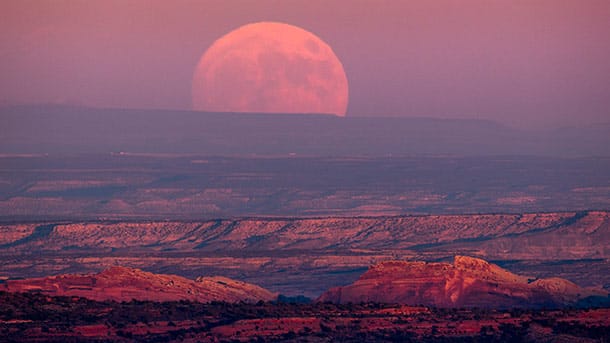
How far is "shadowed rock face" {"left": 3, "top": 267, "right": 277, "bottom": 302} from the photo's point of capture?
82.6m

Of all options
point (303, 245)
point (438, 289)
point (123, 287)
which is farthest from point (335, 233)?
point (123, 287)

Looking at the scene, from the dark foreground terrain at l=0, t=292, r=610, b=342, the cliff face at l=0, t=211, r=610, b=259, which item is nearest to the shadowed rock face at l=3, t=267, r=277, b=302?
the dark foreground terrain at l=0, t=292, r=610, b=342

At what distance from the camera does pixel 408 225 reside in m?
169

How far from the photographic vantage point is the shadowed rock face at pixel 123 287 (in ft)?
271

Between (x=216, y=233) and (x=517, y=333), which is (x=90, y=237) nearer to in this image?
(x=216, y=233)

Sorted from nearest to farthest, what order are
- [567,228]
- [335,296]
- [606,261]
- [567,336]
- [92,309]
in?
1. [567,336]
2. [92,309]
3. [335,296]
4. [606,261]
5. [567,228]

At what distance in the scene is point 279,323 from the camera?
223 feet

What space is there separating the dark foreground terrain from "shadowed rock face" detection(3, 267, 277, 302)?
8144 millimetres

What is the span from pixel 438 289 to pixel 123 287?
1558 centimetres

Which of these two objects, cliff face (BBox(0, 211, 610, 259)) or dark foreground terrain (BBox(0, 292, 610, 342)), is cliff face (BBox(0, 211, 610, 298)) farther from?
dark foreground terrain (BBox(0, 292, 610, 342))

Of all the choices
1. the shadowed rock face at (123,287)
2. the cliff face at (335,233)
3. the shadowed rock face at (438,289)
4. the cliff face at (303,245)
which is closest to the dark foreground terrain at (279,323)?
the shadowed rock face at (123,287)

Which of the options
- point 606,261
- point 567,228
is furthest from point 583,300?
point 567,228

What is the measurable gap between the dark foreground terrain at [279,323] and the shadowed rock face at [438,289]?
1378cm

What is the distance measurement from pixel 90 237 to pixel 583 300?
80446 millimetres
